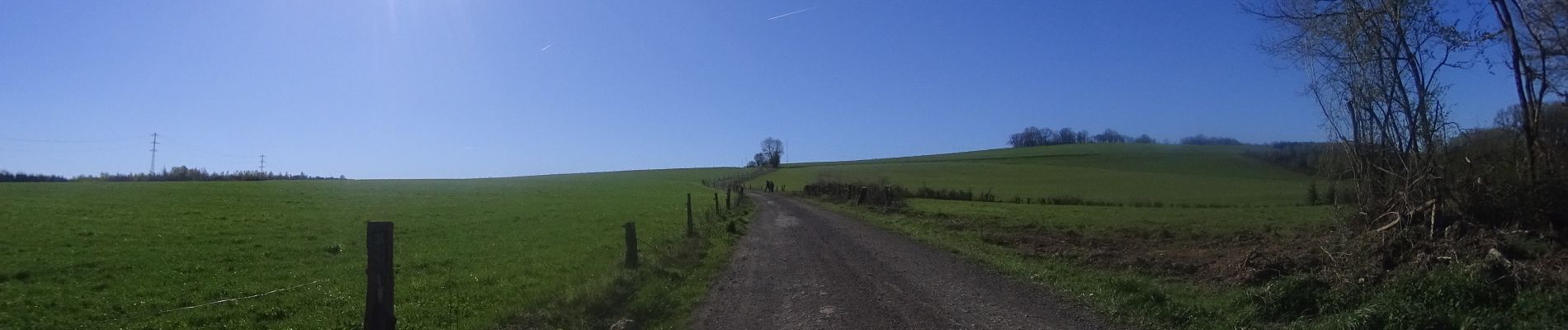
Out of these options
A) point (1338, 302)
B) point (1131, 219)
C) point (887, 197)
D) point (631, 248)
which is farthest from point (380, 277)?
point (887, 197)

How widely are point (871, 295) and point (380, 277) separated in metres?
6.27

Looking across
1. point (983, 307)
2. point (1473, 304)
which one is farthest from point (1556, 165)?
point (983, 307)

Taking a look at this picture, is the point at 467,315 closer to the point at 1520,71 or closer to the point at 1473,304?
the point at 1473,304

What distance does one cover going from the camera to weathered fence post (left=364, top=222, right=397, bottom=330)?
620 cm

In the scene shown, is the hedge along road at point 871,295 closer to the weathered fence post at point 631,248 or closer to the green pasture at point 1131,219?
the weathered fence post at point 631,248

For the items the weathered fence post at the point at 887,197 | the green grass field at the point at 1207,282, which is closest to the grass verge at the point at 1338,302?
the green grass field at the point at 1207,282

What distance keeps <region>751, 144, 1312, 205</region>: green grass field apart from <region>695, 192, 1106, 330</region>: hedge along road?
42.8 m

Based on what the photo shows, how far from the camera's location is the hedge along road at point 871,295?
29.3 feet

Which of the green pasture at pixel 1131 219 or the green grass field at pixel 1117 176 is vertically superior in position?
the green grass field at pixel 1117 176

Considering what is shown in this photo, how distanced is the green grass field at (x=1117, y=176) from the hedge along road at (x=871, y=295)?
141 ft

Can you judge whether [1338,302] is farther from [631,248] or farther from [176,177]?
[176,177]

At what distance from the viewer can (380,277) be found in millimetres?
6289

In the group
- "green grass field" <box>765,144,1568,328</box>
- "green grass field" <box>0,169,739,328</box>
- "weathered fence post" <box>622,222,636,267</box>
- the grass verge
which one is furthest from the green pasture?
"weathered fence post" <box>622,222,636,267</box>

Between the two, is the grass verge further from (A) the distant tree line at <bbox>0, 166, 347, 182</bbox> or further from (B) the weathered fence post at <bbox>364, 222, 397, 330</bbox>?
(A) the distant tree line at <bbox>0, 166, 347, 182</bbox>
